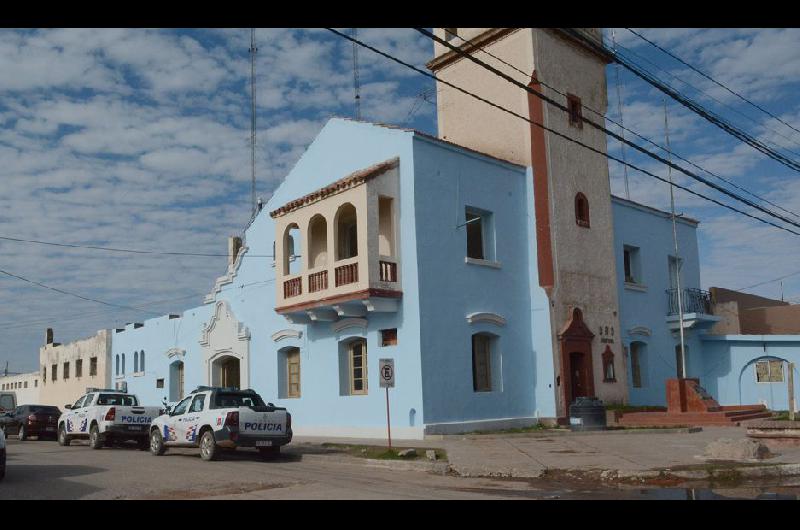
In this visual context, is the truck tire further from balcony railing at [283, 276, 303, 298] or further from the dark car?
balcony railing at [283, 276, 303, 298]

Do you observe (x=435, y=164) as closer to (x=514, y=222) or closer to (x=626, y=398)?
(x=514, y=222)

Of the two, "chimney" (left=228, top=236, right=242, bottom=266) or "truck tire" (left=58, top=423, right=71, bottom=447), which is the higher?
"chimney" (left=228, top=236, right=242, bottom=266)

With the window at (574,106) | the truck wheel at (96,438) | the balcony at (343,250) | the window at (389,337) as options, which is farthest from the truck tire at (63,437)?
the window at (574,106)

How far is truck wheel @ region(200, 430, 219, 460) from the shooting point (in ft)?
55.7

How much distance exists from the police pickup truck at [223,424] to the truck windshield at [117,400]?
5198mm

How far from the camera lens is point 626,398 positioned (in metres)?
26.1

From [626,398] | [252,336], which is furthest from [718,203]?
[252,336]

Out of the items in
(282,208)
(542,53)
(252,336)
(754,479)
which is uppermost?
(542,53)

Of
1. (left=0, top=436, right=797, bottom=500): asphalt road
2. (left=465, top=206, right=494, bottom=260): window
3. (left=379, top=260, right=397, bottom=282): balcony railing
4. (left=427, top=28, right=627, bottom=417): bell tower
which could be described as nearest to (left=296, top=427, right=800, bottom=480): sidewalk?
(left=0, top=436, right=797, bottom=500): asphalt road

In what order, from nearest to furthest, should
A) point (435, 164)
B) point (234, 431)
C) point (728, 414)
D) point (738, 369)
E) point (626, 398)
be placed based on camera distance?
1. point (234, 431)
2. point (435, 164)
3. point (728, 414)
4. point (626, 398)
5. point (738, 369)

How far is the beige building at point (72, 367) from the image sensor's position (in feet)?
125

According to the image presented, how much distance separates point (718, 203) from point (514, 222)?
24.7 ft

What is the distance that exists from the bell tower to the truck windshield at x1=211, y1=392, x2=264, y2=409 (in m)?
9.48

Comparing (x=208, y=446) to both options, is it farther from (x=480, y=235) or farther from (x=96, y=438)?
(x=480, y=235)
